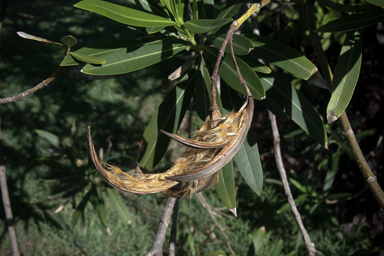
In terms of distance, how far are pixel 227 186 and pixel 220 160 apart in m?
0.60

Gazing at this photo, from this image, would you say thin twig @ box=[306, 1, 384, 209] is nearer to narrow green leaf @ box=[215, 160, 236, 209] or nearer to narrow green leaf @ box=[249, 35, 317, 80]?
narrow green leaf @ box=[249, 35, 317, 80]

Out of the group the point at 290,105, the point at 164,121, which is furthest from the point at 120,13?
the point at 290,105

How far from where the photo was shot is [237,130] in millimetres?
701

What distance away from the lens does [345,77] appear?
42.7 inches

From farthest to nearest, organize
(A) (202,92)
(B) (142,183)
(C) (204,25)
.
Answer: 1. (A) (202,92)
2. (C) (204,25)
3. (B) (142,183)

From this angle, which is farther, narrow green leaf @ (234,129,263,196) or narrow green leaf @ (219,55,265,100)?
narrow green leaf @ (234,129,263,196)

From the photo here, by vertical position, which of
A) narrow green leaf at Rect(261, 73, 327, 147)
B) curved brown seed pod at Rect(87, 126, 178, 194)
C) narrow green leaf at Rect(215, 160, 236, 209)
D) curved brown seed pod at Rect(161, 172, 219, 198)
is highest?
narrow green leaf at Rect(261, 73, 327, 147)

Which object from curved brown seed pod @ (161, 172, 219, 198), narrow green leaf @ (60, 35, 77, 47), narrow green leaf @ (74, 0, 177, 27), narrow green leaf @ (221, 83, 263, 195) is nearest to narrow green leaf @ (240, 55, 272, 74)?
narrow green leaf @ (221, 83, 263, 195)

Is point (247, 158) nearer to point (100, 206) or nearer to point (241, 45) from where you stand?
point (241, 45)

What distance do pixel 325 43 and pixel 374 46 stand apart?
2.04ft

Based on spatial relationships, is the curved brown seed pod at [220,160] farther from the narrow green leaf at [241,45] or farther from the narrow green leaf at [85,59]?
the narrow green leaf at [85,59]

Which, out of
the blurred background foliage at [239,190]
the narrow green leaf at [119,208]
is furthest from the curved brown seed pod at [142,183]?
the narrow green leaf at [119,208]

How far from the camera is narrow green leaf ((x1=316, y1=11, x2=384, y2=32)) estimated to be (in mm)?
1044

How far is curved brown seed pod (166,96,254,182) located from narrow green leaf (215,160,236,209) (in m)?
0.52
